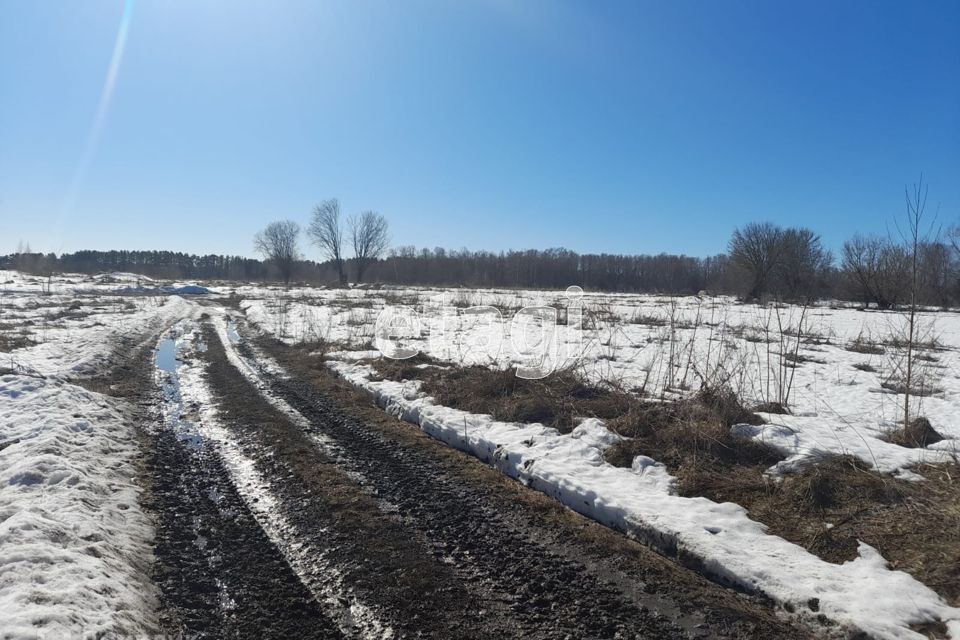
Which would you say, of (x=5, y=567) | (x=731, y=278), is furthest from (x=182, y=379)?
(x=731, y=278)

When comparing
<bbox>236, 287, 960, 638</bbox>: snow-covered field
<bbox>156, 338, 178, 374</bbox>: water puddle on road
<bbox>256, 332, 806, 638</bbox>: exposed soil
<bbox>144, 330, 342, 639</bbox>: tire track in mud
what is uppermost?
<bbox>236, 287, 960, 638</bbox>: snow-covered field

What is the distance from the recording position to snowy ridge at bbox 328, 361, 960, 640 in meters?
2.99

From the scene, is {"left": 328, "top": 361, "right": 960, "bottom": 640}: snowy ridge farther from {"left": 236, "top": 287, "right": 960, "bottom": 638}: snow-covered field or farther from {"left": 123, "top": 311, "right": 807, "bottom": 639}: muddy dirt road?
{"left": 123, "top": 311, "right": 807, "bottom": 639}: muddy dirt road

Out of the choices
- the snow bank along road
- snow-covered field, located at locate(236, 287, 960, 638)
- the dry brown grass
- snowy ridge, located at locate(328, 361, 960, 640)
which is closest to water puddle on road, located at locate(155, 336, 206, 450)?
the snow bank along road

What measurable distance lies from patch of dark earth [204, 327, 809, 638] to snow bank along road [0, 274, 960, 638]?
2 cm

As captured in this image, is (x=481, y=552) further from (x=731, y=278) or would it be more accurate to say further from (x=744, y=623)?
(x=731, y=278)

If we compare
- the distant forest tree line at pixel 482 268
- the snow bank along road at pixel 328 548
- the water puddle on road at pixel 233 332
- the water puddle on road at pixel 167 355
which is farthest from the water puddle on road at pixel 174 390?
the distant forest tree line at pixel 482 268

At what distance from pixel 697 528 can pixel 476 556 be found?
1898 mm

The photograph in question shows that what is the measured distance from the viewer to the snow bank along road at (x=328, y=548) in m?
2.96

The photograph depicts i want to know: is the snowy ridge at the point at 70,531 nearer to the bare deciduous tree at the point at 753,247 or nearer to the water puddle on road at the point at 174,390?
the water puddle on road at the point at 174,390

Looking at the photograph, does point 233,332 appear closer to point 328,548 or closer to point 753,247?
point 328,548

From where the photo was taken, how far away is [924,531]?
3744mm

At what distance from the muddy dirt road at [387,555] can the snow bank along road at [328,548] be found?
0.6 inches

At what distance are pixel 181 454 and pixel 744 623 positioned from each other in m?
6.09
